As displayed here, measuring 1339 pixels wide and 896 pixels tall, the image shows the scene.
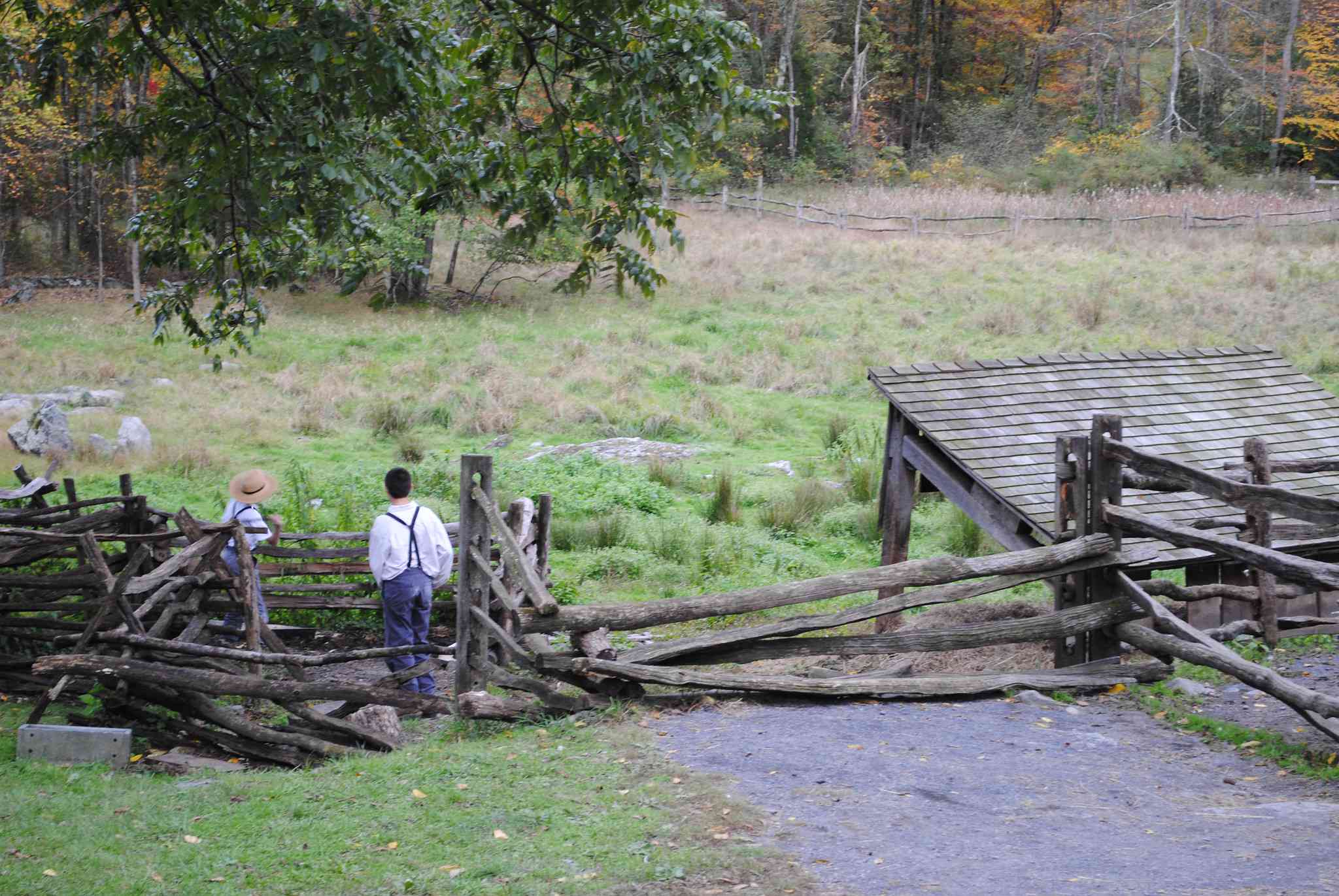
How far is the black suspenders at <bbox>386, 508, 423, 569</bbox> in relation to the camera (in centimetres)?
833

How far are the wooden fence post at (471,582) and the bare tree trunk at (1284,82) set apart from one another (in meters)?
41.5

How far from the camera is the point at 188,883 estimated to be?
4.88 m

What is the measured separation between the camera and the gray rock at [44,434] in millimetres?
17000

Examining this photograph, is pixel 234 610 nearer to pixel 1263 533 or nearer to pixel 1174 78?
pixel 1263 533

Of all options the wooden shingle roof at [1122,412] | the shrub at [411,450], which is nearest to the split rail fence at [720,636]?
the wooden shingle roof at [1122,412]

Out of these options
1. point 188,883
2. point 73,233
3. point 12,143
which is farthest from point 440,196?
point 73,233

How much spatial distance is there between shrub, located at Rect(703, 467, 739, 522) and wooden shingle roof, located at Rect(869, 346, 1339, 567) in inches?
178

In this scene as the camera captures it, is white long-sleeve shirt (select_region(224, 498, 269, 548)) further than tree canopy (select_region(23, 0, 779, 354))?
Yes

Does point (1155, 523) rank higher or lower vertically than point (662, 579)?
higher

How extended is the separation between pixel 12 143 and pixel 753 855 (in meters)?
29.4

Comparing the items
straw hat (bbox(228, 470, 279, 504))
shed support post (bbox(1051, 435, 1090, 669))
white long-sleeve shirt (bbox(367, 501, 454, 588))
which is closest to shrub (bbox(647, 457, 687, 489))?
straw hat (bbox(228, 470, 279, 504))

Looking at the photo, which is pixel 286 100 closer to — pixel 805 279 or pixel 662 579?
pixel 662 579

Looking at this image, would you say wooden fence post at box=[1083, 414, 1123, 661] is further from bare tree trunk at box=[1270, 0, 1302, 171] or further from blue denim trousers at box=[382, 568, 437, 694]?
bare tree trunk at box=[1270, 0, 1302, 171]

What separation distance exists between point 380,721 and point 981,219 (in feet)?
103
